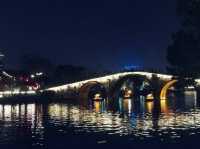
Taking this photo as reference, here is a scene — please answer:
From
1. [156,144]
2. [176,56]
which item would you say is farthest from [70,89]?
[156,144]

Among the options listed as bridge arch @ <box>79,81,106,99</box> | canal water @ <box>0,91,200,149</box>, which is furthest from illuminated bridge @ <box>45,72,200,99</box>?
canal water @ <box>0,91,200,149</box>

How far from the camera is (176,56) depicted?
99.7 metres

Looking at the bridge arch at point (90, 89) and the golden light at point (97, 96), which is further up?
the bridge arch at point (90, 89)

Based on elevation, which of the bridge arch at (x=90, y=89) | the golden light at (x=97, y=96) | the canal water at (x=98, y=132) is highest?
the bridge arch at (x=90, y=89)

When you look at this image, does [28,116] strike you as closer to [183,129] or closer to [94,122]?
[94,122]

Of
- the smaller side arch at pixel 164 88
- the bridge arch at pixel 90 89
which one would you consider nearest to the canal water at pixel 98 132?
the smaller side arch at pixel 164 88

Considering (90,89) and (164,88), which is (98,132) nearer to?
(164,88)

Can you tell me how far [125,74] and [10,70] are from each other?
4987 cm

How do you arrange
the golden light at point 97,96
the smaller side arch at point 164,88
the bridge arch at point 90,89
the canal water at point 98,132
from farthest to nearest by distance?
the golden light at point 97,96
the bridge arch at point 90,89
the smaller side arch at point 164,88
the canal water at point 98,132

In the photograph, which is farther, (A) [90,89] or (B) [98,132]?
(A) [90,89]

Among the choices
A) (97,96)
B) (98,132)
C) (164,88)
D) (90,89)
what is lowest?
(98,132)

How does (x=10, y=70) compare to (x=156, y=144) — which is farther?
(x=10, y=70)

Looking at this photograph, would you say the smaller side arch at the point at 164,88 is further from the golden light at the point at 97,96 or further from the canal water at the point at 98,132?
the canal water at the point at 98,132

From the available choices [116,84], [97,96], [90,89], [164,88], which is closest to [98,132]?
[164,88]
